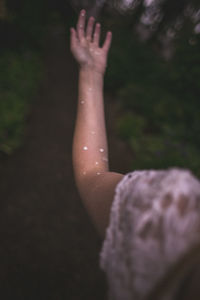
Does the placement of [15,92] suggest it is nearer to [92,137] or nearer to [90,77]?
[90,77]

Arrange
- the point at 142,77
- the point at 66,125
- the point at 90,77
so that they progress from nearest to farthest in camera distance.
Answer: the point at 90,77, the point at 66,125, the point at 142,77

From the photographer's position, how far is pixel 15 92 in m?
4.11

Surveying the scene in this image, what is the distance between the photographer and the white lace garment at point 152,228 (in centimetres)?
59

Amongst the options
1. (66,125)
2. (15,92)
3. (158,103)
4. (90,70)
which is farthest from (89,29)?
(158,103)

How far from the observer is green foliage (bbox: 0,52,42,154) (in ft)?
10.7

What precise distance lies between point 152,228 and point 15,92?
4334mm

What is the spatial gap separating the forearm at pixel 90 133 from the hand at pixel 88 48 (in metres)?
0.07

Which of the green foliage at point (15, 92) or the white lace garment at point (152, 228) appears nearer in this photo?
the white lace garment at point (152, 228)

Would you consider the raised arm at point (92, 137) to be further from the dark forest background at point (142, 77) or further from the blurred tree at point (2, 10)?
the blurred tree at point (2, 10)

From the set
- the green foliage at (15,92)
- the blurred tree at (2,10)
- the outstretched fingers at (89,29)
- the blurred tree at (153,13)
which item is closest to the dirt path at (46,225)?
the green foliage at (15,92)

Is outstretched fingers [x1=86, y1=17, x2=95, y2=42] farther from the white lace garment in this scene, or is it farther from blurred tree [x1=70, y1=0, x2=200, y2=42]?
blurred tree [x1=70, y1=0, x2=200, y2=42]

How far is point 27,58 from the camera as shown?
5289mm

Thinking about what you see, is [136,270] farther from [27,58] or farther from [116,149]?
[27,58]

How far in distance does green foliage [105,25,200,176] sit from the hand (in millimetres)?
2491
